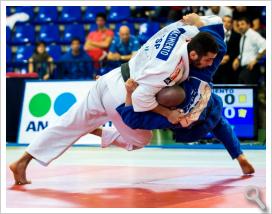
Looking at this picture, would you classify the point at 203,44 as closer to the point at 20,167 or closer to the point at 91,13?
the point at 20,167

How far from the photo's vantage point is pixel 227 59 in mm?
9773

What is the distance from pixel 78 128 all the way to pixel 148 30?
270 inches

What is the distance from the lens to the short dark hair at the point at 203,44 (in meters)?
4.05

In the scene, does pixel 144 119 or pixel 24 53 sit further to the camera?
pixel 24 53

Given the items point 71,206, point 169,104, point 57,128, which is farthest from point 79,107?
point 71,206

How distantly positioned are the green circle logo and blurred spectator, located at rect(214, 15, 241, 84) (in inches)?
112

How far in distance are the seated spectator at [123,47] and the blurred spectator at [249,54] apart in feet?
6.23

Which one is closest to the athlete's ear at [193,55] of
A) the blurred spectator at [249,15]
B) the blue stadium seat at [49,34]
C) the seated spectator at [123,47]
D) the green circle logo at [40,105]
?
the green circle logo at [40,105]

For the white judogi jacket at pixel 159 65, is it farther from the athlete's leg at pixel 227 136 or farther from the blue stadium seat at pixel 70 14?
the blue stadium seat at pixel 70 14

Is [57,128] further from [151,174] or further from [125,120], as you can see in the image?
[151,174]

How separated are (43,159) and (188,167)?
74.0 inches

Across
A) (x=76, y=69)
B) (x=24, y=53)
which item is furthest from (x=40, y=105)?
(x=24, y=53)

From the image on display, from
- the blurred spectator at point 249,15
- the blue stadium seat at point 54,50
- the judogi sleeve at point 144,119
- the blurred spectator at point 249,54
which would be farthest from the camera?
the blue stadium seat at point 54,50

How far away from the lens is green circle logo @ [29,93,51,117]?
29.9ft
